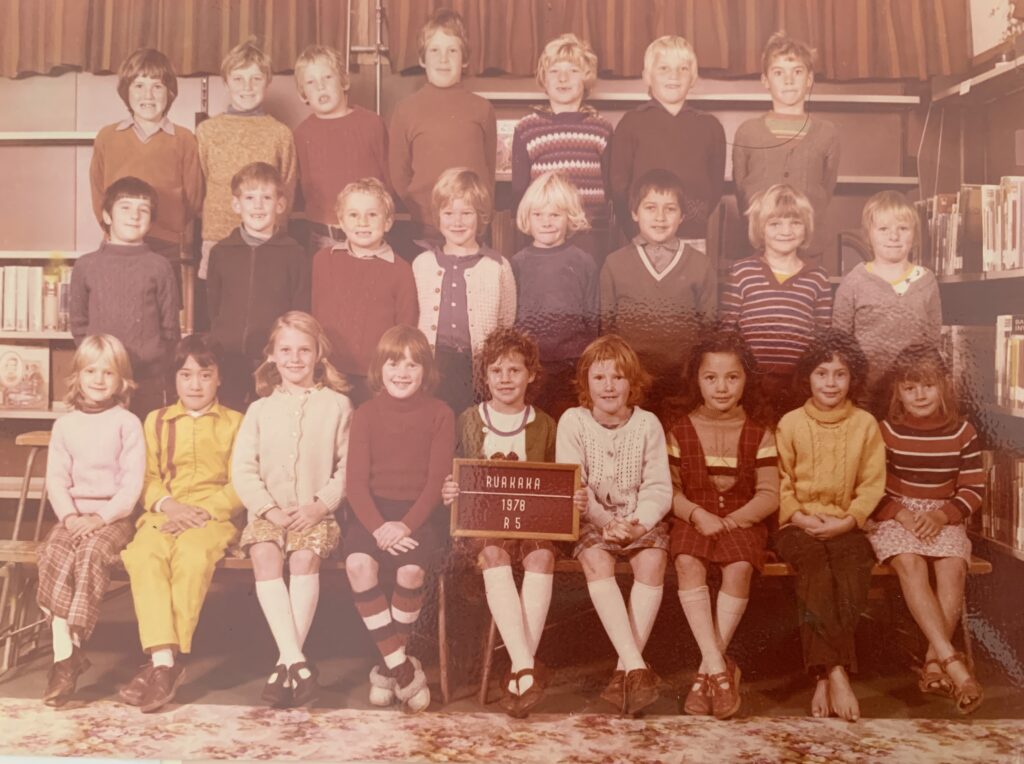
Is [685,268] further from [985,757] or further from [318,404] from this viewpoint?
[985,757]

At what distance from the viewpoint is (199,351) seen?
2.45 meters

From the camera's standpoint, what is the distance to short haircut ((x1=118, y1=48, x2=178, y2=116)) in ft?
8.13

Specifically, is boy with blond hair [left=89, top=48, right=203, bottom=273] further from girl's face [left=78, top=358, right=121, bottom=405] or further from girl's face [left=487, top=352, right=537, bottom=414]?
girl's face [left=487, top=352, right=537, bottom=414]

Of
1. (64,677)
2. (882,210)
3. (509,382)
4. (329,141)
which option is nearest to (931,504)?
(882,210)

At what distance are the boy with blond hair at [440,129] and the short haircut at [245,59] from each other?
0.37m

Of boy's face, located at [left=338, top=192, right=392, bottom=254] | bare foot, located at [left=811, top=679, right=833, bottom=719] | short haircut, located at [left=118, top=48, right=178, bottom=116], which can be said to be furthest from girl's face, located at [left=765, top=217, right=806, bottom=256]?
short haircut, located at [left=118, top=48, right=178, bottom=116]

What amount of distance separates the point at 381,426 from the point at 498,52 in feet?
3.38

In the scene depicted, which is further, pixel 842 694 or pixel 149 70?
pixel 149 70

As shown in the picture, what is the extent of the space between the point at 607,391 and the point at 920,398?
806 mm

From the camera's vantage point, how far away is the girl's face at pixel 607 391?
7.86 ft

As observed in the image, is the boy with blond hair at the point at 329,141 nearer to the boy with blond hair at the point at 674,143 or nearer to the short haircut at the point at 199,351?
the short haircut at the point at 199,351

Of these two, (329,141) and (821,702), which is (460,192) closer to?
(329,141)

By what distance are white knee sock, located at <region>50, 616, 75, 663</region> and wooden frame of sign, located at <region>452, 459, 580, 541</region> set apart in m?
1.05

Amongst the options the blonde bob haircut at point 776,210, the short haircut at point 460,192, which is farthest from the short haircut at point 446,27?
the blonde bob haircut at point 776,210
